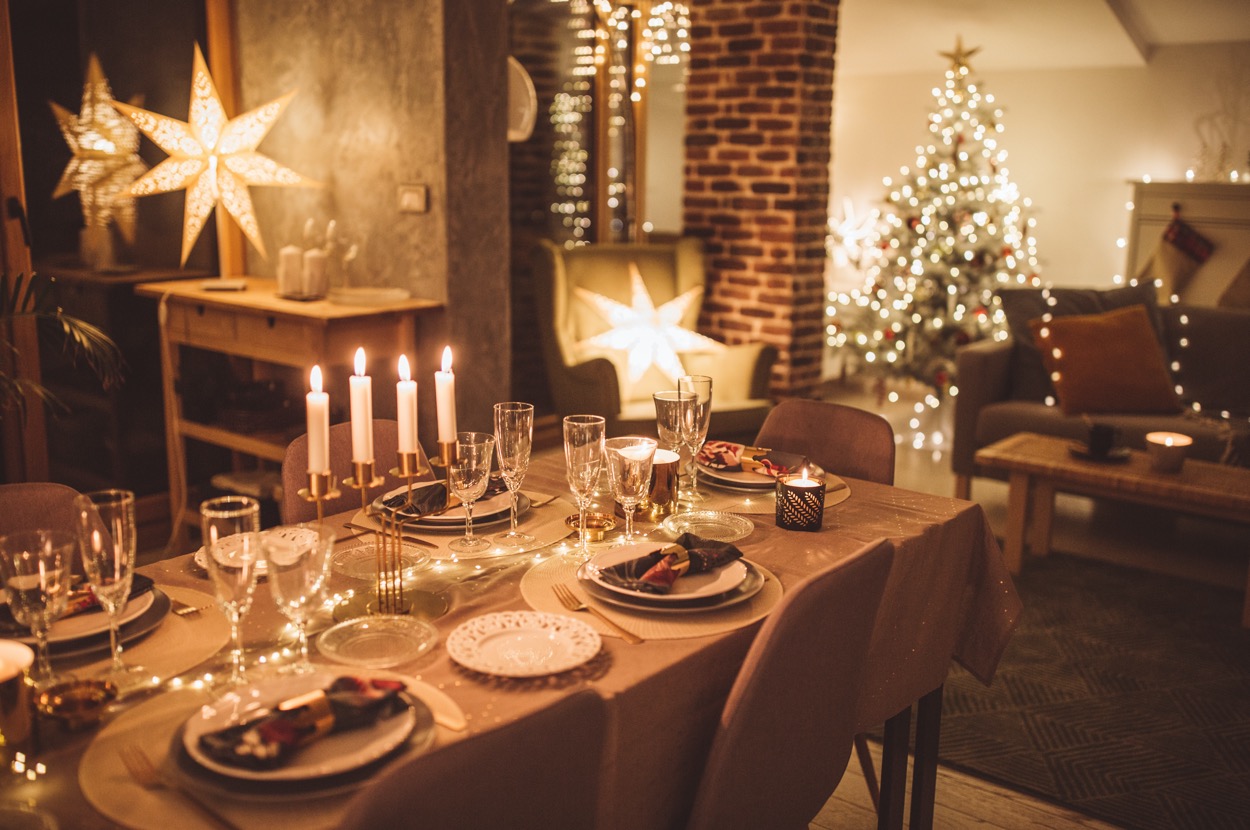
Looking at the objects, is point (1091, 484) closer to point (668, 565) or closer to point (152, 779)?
point (668, 565)

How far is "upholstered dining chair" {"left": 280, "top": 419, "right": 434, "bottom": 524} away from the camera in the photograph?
1.98 metres

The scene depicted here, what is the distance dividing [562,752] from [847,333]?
18.2ft

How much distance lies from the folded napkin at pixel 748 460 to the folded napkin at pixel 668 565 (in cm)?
51

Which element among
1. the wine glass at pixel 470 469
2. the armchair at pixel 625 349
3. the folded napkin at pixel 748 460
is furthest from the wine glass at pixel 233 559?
the armchair at pixel 625 349

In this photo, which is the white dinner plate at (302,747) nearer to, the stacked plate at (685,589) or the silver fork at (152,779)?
the silver fork at (152,779)

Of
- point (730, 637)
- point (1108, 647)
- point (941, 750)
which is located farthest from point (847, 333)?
point (730, 637)

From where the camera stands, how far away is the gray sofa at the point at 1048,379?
4234 mm

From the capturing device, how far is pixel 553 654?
133 centimetres

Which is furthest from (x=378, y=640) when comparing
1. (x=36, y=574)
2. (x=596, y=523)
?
(x=596, y=523)

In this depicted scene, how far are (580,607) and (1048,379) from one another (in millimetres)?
3470

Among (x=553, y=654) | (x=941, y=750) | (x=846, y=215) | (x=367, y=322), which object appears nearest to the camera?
(x=553, y=654)

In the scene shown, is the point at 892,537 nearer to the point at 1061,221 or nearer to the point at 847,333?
the point at 847,333

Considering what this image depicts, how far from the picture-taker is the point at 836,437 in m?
2.41

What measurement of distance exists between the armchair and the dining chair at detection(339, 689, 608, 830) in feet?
9.13
